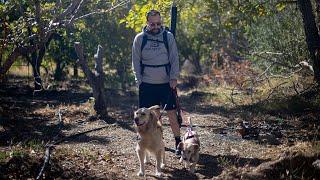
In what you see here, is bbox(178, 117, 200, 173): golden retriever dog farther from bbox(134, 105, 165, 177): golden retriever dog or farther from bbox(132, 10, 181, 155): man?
bbox(132, 10, 181, 155): man

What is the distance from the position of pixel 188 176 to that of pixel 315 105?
6054 mm

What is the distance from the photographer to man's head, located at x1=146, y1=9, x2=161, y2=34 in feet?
23.6

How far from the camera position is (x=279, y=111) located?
40.6 feet

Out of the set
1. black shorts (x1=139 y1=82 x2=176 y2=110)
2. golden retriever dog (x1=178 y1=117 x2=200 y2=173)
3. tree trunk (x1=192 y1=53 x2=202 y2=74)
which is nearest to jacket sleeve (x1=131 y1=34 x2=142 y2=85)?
black shorts (x1=139 y1=82 x2=176 y2=110)

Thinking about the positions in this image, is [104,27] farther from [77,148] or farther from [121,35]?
[77,148]

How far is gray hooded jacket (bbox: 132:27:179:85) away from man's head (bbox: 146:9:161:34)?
8 centimetres

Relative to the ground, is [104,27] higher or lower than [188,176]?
higher

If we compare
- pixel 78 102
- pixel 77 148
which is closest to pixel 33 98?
pixel 78 102

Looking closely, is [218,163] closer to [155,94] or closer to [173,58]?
[155,94]

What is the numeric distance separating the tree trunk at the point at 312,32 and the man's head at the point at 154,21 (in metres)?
5.74

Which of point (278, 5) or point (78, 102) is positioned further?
point (78, 102)

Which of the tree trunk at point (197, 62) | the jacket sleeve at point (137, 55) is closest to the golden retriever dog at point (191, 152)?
the jacket sleeve at point (137, 55)

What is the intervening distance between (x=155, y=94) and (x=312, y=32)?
594 centimetres

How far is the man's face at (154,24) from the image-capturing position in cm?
720
